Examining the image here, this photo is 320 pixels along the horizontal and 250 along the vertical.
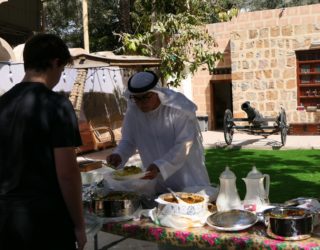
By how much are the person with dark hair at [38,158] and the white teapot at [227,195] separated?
101cm

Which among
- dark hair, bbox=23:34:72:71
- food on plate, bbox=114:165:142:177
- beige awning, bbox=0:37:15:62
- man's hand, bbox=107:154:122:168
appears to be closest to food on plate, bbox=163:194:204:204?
food on plate, bbox=114:165:142:177

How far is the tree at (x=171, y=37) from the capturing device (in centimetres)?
1065

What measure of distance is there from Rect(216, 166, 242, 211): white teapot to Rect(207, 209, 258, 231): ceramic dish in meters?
0.10

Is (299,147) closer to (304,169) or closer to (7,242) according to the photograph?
(304,169)

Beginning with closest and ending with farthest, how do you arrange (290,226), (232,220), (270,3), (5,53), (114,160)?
(290,226)
(232,220)
(114,160)
(5,53)
(270,3)

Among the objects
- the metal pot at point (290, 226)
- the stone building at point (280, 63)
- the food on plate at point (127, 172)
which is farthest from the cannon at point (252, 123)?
the metal pot at point (290, 226)

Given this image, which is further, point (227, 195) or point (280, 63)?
point (280, 63)

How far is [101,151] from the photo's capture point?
12008 millimetres

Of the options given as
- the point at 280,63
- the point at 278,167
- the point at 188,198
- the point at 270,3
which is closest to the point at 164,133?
the point at 188,198

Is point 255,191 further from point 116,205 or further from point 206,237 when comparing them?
point 116,205

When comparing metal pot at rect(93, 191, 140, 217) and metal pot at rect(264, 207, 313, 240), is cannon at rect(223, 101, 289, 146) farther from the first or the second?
metal pot at rect(264, 207, 313, 240)

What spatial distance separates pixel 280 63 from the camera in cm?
1434

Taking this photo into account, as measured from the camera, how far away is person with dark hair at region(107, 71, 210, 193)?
10.9 feet

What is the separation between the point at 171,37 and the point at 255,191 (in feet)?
28.0
